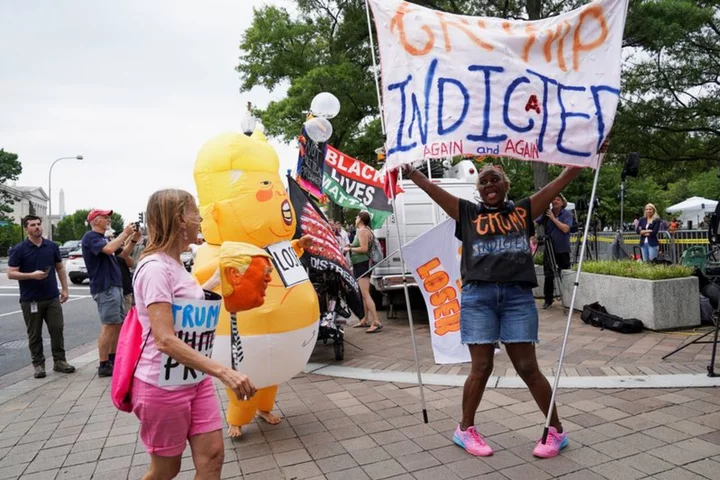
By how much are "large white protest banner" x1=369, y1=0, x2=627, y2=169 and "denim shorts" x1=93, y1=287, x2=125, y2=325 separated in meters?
4.37

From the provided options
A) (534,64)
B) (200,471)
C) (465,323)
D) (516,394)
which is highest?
(534,64)

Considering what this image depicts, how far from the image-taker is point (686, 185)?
178 ft

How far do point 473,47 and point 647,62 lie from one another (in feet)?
43.3

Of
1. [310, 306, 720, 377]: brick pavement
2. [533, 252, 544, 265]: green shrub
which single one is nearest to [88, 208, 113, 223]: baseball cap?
[310, 306, 720, 377]: brick pavement

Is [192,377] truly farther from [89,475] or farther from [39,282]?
[39,282]

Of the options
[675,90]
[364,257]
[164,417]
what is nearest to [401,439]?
[164,417]

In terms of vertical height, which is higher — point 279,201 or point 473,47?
point 473,47

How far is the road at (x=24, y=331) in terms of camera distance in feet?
24.6

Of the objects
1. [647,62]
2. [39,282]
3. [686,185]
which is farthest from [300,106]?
[686,185]

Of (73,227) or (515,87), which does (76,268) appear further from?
(73,227)

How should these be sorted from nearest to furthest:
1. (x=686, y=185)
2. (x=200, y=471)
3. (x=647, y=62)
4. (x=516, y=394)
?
(x=200, y=471)
(x=516, y=394)
(x=647, y=62)
(x=686, y=185)

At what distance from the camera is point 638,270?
7.25m

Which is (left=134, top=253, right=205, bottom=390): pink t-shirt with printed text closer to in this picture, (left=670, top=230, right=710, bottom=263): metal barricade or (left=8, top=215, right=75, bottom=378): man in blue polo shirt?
(left=8, top=215, right=75, bottom=378): man in blue polo shirt

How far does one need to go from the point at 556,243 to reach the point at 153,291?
25.8 ft
